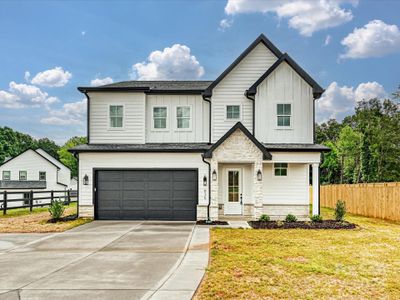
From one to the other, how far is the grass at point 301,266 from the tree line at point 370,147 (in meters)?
32.3

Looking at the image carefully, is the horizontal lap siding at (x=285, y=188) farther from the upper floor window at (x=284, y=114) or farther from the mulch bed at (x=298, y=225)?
the upper floor window at (x=284, y=114)

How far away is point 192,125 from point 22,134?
8407cm

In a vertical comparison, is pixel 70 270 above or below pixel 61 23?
below

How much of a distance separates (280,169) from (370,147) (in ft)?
117

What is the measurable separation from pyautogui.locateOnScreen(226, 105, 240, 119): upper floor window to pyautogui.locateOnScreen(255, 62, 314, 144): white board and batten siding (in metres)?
1.03

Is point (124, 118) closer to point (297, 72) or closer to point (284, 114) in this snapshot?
point (284, 114)

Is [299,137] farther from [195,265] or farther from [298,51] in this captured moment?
[195,265]

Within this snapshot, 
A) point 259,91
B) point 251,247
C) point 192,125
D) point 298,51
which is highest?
point 298,51

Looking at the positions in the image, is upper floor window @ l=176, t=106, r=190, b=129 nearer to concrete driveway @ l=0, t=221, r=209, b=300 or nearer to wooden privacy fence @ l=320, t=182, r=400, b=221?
concrete driveway @ l=0, t=221, r=209, b=300

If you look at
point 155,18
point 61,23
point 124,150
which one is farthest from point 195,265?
point 61,23

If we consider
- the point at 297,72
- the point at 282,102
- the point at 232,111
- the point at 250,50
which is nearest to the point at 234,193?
the point at 232,111

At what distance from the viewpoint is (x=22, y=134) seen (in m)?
90.9

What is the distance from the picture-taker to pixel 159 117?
19.3 meters

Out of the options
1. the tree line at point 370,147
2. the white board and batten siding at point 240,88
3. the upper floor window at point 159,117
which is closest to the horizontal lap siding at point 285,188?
the white board and batten siding at point 240,88
